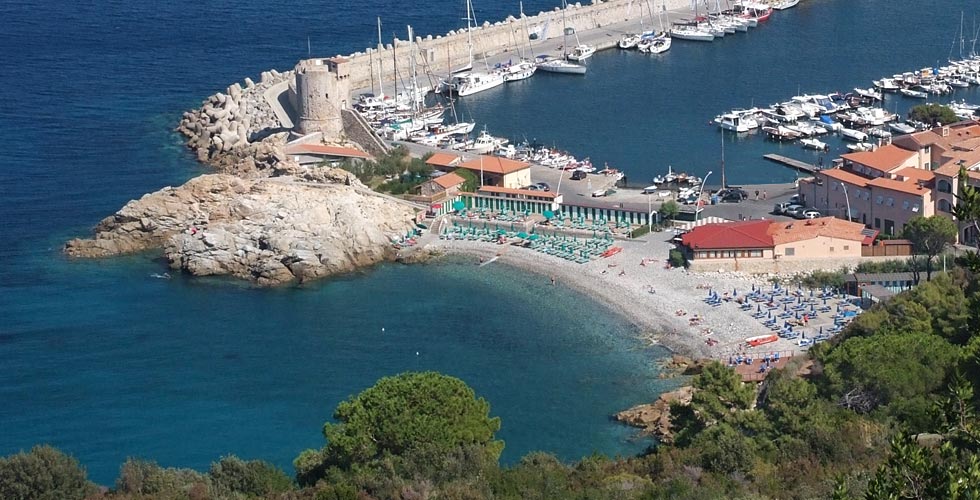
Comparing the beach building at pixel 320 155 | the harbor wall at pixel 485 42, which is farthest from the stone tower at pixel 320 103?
the harbor wall at pixel 485 42

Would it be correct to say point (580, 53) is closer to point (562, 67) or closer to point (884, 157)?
point (562, 67)

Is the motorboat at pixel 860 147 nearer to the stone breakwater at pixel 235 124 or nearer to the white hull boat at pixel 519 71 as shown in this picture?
the white hull boat at pixel 519 71

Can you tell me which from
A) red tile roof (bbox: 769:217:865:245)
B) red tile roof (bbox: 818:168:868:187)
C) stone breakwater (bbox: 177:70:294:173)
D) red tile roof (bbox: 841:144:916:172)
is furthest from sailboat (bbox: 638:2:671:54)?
red tile roof (bbox: 769:217:865:245)

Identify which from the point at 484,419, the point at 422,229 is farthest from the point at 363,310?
the point at 484,419

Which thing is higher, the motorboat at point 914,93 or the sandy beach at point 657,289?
the motorboat at point 914,93

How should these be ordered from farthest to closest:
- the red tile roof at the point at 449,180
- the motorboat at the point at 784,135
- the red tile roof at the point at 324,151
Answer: the motorboat at the point at 784,135
the red tile roof at the point at 324,151
the red tile roof at the point at 449,180

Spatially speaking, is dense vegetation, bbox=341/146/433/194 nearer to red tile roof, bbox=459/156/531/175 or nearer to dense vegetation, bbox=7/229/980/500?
red tile roof, bbox=459/156/531/175
